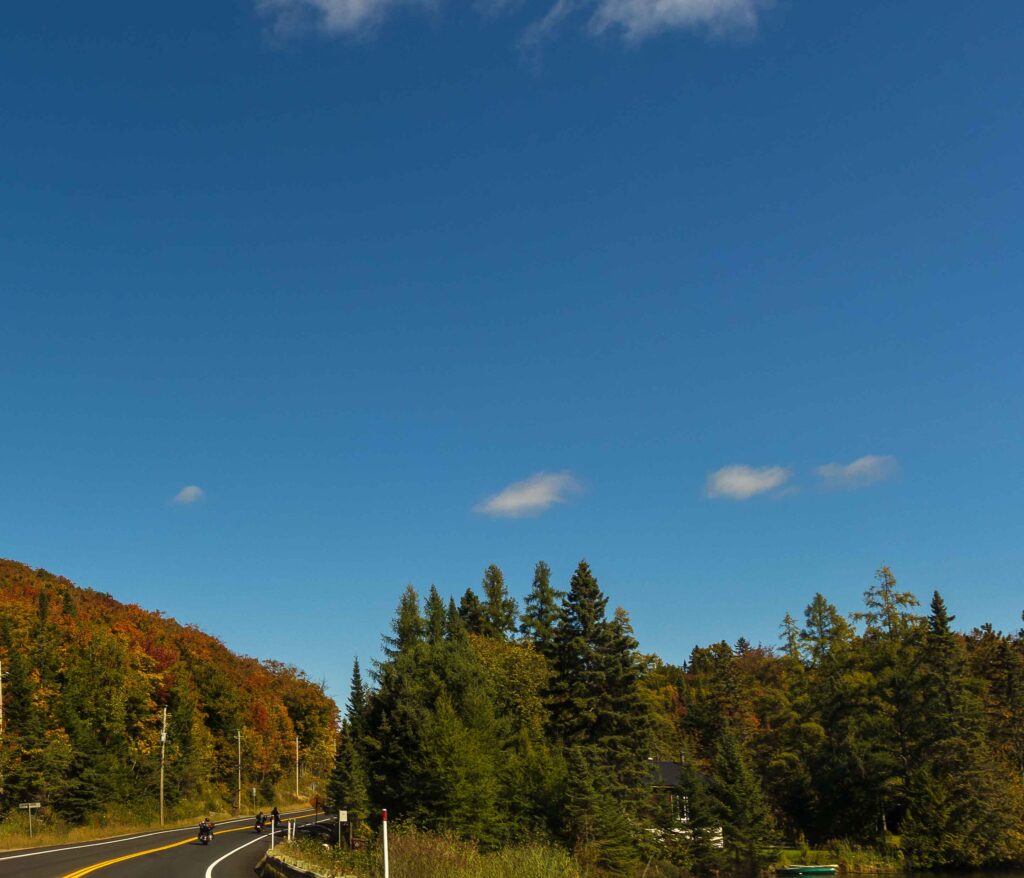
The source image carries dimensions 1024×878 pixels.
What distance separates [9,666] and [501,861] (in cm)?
5652

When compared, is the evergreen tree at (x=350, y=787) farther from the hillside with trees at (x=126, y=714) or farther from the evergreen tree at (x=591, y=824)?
the hillside with trees at (x=126, y=714)

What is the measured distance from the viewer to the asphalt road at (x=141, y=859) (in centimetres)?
2687

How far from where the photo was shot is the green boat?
5741 cm

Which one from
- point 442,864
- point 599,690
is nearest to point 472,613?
point 599,690

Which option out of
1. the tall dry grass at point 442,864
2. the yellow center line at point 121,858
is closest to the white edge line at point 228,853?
the yellow center line at point 121,858

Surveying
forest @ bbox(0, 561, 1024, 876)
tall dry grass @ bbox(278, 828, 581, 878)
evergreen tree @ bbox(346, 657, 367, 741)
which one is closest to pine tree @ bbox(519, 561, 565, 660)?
forest @ bbox(0, 561, 1024, 876)

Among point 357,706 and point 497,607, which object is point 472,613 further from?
point 357,706

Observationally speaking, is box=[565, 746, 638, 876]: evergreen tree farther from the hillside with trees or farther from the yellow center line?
the hillside with trees

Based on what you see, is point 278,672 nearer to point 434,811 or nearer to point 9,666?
point 9,666

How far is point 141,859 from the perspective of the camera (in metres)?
32.9

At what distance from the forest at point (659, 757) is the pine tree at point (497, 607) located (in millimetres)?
26474

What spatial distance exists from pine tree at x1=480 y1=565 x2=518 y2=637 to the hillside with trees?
3179 cm

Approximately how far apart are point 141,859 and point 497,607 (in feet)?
253

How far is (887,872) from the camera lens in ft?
193
